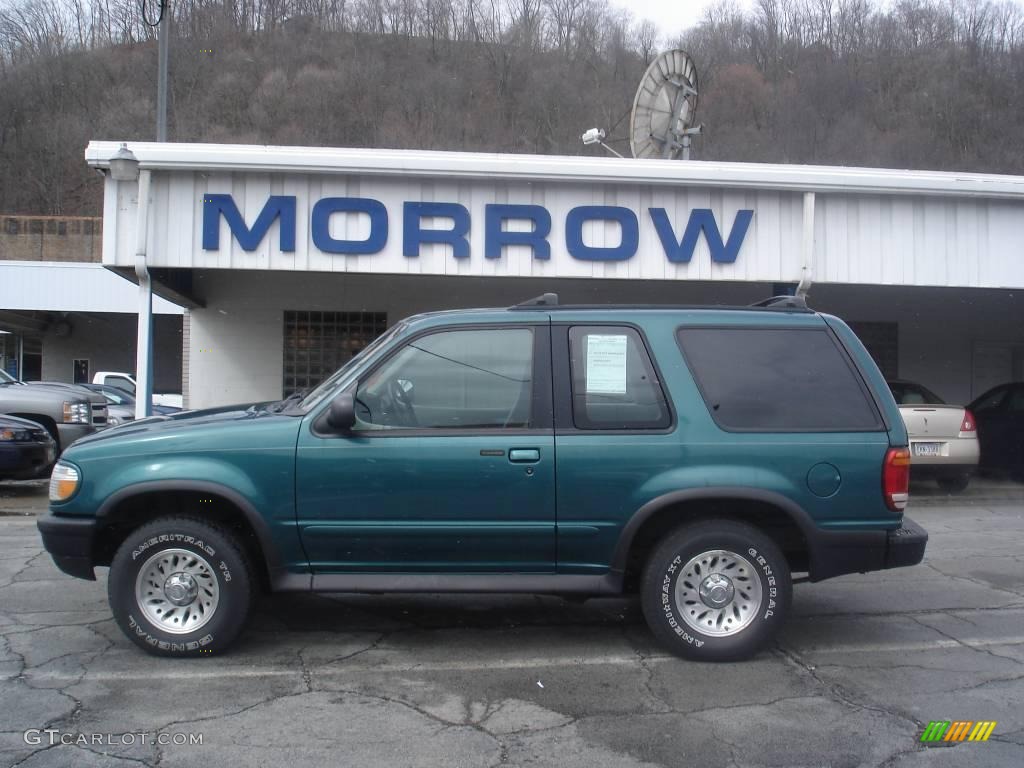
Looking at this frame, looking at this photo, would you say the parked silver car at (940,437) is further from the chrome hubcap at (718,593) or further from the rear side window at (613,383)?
the rear side window at (613,383)

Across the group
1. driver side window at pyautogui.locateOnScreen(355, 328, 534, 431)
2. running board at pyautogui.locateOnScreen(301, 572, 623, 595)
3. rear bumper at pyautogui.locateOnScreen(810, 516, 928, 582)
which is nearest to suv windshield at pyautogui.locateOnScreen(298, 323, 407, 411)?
driver side window at pyautogui.locateOnScreen(355, 328, 534, 431)

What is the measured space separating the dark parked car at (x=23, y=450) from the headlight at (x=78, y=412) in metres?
1.35

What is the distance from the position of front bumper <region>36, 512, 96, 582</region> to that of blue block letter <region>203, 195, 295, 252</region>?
20.3ft

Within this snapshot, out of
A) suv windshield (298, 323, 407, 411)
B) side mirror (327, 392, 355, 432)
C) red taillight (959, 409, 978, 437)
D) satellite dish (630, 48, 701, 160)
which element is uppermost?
satellite dish (630, 48, 701, 160)

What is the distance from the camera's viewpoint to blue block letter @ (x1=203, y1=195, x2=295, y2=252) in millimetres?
10477

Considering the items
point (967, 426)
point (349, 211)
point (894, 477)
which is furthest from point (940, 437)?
point (349, 211)

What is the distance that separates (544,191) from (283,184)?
10.2 ft

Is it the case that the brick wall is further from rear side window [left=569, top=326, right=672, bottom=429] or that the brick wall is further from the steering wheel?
rear side window [left=569, top=326, right=672, bottom=429]

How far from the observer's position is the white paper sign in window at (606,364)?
16.2 ft

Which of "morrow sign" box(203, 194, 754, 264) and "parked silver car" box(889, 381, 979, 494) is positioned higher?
"morrow sign" box(203, 194, 754, 264)

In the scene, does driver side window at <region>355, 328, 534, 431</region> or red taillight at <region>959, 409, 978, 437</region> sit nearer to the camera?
driver side window at <region>355, 328, 534, 431</region>

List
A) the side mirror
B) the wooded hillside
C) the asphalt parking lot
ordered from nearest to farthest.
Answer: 1. the asphalt parking lot
2. the side mirror
3. the wooded hillside

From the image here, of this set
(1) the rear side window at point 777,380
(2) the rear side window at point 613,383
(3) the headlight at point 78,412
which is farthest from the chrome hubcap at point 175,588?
(3) the headlight at point 78,412

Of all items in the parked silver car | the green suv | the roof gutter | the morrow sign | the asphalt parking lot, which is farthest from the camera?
the parked silver car
